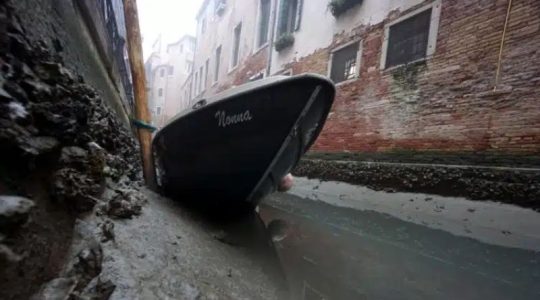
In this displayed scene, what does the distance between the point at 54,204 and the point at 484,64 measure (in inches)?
190

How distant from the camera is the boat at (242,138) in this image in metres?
2.29

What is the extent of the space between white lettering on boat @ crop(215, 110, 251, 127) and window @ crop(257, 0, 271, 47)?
29.8ft

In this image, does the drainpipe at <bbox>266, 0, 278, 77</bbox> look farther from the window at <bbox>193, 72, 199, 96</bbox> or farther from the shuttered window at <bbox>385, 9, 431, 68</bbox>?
the window at <bbox>193, 72, 199, 96</bbox>

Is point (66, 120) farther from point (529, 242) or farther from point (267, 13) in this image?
point (267, 13)

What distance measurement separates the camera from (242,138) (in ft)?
7.88

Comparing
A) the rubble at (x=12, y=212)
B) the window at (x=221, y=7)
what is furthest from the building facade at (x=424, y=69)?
the window at (x=221, y=7)

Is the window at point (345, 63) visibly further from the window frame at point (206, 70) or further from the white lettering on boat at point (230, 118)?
the window frame at point (206, 70)

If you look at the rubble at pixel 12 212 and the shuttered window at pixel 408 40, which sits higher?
the shuttered window at pixel 408 40

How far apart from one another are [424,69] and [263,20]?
7.65 m

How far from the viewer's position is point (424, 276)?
7.36ft

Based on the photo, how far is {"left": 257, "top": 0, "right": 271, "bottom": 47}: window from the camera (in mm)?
10938

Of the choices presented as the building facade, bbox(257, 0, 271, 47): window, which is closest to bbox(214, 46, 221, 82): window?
bbox(257, 0, 271, 47): window

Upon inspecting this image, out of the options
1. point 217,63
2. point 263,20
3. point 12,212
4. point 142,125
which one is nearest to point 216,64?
point 217,63

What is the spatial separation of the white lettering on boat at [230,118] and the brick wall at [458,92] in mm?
3176
